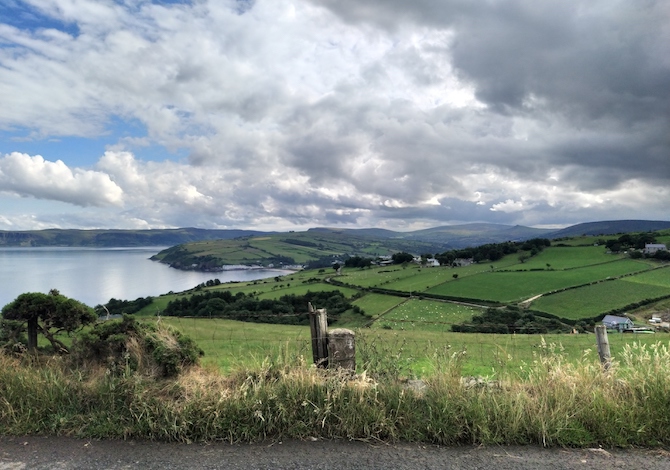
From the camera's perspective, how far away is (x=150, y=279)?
127 meters

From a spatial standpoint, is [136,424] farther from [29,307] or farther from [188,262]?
[188,262]

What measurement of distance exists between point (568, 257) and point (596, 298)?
31.7m

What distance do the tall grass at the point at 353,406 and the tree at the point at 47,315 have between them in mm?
1029

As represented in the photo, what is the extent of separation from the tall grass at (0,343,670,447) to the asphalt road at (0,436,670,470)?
0.49ft

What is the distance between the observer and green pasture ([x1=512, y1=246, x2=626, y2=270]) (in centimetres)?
7175

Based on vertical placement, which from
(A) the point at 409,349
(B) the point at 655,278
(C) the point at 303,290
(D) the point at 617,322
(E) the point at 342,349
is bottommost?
(D) the point at 617,322

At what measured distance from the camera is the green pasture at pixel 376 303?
51062 mm

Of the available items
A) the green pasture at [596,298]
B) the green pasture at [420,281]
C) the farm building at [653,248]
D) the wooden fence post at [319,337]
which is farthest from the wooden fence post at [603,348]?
the farm building at [653,248]

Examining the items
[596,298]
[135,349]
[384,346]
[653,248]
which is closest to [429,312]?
[596,298]

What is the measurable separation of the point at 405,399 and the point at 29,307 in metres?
5.91

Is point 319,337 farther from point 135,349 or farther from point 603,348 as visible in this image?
point 603,348

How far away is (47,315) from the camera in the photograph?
6398 mm

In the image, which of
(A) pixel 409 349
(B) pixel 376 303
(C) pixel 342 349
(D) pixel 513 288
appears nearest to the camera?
(C) pixel 342 349

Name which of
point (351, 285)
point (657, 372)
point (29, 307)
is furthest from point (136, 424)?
point (351, 285)
